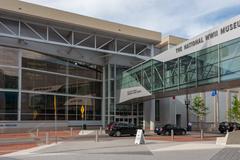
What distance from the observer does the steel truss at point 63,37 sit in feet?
148

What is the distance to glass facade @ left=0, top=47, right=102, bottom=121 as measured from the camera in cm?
4584

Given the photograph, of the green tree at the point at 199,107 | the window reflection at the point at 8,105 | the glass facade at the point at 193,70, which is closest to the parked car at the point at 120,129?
the glass facade at the point at 193,70

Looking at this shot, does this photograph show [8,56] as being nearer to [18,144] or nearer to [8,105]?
[8,105]

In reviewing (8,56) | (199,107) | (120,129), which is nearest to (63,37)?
(8,56)

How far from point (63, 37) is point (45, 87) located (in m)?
7.05

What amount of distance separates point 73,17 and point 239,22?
25.0m

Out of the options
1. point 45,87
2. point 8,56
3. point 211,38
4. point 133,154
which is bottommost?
point 133,154

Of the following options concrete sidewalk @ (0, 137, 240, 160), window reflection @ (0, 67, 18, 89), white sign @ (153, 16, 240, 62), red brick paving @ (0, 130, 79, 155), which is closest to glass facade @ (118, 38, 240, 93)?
white sign @ (153, 16, 240, 62)

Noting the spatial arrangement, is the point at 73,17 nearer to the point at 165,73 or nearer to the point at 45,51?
the point at 45,51

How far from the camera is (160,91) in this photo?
4025 centimetres

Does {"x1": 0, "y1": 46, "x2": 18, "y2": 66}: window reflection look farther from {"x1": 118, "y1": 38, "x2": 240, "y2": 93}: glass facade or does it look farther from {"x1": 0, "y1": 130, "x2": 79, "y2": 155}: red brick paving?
{"x1": 118, "y1": 38, "x2": 240, "y2": 93}: glass facade

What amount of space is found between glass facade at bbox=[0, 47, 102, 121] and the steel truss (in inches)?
97.4

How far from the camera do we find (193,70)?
33156 mm

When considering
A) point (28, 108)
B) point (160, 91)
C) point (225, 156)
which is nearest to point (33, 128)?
point (28, 108)
